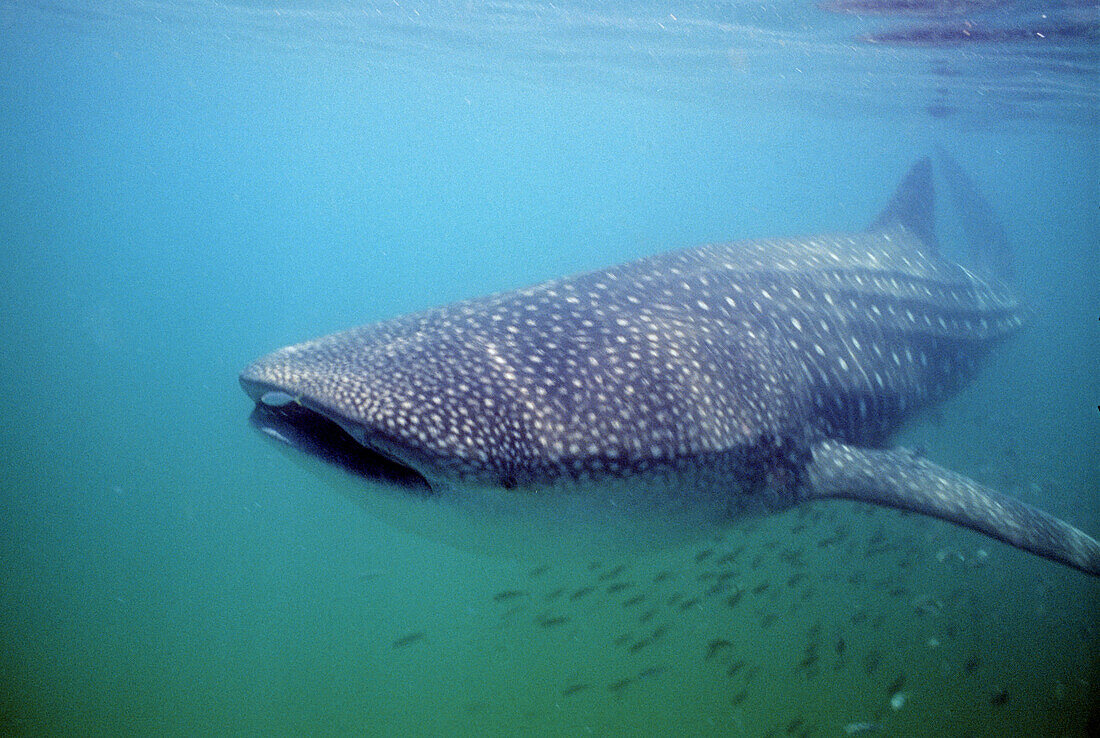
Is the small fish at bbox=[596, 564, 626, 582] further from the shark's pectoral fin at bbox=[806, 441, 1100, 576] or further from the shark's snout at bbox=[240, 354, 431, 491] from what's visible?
the shark's snout at bbox=[240, 354, 431, 491]

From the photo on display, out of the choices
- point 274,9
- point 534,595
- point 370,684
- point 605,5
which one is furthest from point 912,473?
point 274,9

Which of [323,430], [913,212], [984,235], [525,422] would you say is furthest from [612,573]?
[984,235]

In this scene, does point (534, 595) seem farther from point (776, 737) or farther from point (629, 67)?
point (629, 67)

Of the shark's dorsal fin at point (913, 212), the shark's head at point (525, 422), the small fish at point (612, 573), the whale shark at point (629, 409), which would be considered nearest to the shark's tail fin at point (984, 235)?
the shark's dorsal fin at point (913, 212)

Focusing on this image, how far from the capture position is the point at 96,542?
69.5 feet

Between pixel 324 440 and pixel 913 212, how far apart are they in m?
9.51

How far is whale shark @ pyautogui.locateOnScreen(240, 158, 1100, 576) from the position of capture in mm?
2705

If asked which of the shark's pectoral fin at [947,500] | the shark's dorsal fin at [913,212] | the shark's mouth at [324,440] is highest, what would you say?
the shark's dorsal fin at [913,212]

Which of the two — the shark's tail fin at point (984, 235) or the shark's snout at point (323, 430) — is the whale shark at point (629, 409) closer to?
the shark's snout at point (323, 430)

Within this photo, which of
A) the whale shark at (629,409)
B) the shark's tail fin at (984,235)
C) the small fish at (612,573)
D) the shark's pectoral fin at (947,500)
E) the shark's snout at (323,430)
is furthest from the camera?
the shark's tail fin at (984,235)

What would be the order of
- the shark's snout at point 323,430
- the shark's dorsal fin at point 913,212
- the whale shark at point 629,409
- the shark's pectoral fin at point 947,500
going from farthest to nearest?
the shark's dorsal fin at point 913,212
the shark's pectoral fin at point 947,500
the whale shark at point 629,409
the shark's snout at point 323,430

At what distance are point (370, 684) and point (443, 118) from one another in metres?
65.8

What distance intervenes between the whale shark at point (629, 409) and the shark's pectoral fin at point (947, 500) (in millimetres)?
13

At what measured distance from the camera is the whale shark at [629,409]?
8.87ft
